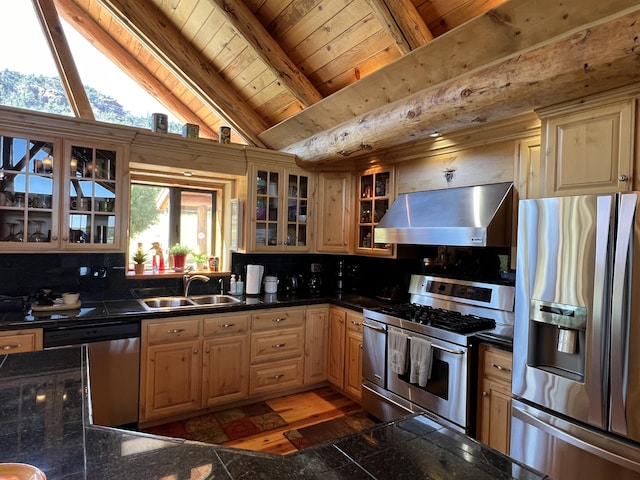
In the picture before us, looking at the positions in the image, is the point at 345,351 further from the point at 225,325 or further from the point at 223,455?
the point at 223,455

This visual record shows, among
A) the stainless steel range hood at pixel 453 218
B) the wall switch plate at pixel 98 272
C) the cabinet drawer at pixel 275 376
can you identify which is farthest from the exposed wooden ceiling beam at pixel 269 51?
the cabinet drawer at pixel 275 376

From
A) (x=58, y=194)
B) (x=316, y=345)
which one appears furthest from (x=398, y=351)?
(x=58, y=194)

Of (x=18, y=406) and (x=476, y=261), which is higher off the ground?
(x=476, y=261)

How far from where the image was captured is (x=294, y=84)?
3334mm

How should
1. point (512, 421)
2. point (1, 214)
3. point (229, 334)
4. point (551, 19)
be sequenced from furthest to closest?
point (229, 334) < point (1, 214) < point (512, 421) < point (551, 19)

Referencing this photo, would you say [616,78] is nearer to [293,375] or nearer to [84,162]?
[293,375]

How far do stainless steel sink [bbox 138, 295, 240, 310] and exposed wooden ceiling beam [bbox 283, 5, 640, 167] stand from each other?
76.6 inches

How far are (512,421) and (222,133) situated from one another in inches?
128

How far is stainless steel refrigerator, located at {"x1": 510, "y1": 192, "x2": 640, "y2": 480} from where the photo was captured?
169 cm

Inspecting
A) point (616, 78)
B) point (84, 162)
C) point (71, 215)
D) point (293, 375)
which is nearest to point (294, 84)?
point (84, 162)

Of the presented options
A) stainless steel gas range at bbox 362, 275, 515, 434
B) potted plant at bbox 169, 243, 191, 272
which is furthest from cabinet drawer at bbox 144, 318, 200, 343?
stainless steel gas range at bbox 362, 275, 515, 434

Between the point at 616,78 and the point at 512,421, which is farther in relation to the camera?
the point at 512,421

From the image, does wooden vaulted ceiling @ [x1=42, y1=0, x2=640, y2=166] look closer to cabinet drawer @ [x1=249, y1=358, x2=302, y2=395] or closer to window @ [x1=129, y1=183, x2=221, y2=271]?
window @ [x1=129, y1=183, x2=221, y2=271]

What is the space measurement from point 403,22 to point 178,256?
2788 mm
